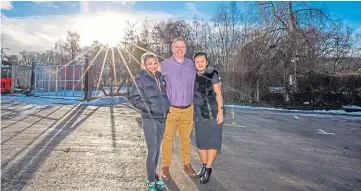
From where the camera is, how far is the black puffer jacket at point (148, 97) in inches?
126

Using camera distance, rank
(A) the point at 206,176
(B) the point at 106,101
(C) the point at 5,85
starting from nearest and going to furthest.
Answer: (A) the point at 206,176, (B) the point at 106,101, (C) the point at 5,85

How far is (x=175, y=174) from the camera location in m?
3.83

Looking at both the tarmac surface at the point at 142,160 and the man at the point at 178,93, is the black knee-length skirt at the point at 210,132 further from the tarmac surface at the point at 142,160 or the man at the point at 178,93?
the tarmac surface at the point at 142,160

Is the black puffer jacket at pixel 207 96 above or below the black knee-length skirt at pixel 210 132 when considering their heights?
above

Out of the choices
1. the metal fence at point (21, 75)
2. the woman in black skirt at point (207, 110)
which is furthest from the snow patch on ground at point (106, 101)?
the metal fence at point (21, 75)

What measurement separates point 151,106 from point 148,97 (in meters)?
0.11

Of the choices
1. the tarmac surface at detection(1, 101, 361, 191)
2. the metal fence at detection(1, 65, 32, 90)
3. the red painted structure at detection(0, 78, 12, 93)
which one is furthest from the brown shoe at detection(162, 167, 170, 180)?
the metal fence at detection(1, 65, 32, 90)

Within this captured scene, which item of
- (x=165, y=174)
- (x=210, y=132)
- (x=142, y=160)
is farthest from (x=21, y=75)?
(x=210, y=132)

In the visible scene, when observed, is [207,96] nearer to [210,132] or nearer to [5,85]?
[210,132]

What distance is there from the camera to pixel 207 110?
3623mm

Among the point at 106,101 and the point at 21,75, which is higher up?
the point at 21,75

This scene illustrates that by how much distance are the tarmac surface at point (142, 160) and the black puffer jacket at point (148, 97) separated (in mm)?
949

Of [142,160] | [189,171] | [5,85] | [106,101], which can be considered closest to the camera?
[189,171]

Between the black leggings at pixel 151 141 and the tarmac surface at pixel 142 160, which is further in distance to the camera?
the tarmac surface at pixel 142 160
